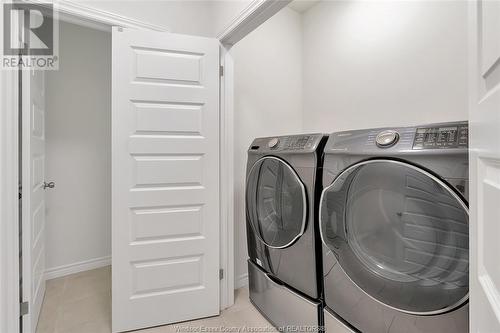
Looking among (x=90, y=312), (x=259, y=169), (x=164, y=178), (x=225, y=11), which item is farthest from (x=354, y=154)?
(x=90, y=312)

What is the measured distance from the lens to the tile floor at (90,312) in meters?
1.82

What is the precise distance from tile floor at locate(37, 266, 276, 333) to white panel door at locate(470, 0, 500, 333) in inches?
60.0

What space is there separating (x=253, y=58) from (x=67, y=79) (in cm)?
182

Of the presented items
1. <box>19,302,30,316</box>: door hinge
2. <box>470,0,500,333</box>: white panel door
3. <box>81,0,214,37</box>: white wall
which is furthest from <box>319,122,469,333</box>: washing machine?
<box>19,302,30,316</box>: door hinge

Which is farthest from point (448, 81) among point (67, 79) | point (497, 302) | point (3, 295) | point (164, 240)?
point (67, 79)

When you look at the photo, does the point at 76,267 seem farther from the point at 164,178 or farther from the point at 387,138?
the point at 387,138

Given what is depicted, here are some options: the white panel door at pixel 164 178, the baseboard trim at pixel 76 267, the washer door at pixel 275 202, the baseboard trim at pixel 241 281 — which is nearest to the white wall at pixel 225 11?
the white panel door at pixel 164 178

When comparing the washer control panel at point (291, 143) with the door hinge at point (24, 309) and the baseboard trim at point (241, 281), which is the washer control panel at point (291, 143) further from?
the door hinge at point (24, 309)

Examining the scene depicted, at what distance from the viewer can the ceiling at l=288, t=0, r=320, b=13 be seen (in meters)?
2.66

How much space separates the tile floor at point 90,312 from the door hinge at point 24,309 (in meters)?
0.32

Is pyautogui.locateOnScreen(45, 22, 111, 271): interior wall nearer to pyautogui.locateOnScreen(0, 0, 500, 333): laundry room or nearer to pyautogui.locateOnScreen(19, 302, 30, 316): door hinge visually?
pyautogui.locateOnScreen(0, 0, 500, 333): laundry room

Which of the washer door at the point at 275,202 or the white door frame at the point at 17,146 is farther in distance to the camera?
the washer door at the point at 275,202

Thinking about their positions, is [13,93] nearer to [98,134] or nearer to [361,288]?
[98,134]

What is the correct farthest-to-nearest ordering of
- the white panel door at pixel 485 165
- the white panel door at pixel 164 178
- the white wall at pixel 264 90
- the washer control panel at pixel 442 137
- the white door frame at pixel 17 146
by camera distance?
the white wall at pixel 264 90 < the white panel door at pixel 164 178 < the white door frame at pixel 17 146 < the washer control panel at pixel 442 137 < the white panel door at pixel 485 165
